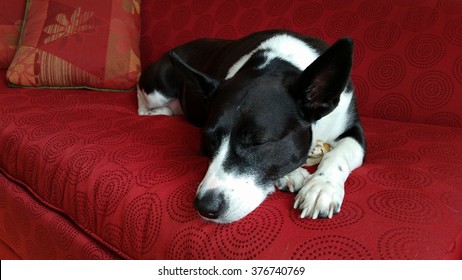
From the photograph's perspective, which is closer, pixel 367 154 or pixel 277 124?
pixel 277 124

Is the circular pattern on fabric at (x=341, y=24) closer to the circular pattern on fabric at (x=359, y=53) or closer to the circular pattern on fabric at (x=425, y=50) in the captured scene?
the circular pattern on fabric at (x=359, y=53)

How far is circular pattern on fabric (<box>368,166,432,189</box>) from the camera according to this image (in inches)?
47.1

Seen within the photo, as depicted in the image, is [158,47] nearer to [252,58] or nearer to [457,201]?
[252,58]

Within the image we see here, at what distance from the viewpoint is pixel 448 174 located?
1.27m

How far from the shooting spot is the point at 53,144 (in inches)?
65.4

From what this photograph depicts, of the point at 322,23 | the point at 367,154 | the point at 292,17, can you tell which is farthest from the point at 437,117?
the point at 292,17

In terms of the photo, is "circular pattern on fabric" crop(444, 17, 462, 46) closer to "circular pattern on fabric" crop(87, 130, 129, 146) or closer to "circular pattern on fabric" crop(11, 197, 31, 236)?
"circular pattern on fabric" crop(87, 130, 129, 146)

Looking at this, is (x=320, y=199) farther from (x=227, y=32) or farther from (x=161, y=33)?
(x=161, y=33)

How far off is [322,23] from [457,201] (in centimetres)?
122

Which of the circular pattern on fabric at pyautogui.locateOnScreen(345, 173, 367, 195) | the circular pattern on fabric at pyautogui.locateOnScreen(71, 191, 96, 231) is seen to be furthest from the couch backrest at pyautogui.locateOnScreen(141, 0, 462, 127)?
the circular pattern on fabric at pyautogui.locateOnScreen(71, 191, 96, 231)

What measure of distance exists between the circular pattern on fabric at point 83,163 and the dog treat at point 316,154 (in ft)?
2.41

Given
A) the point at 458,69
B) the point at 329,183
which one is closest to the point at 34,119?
the point at 329,183

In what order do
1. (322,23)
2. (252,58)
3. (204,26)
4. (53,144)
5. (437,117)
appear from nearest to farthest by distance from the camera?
(252,58) < (53,144) < (437,117) < (322,23) < (204,26)

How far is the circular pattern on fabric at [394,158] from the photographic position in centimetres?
137
